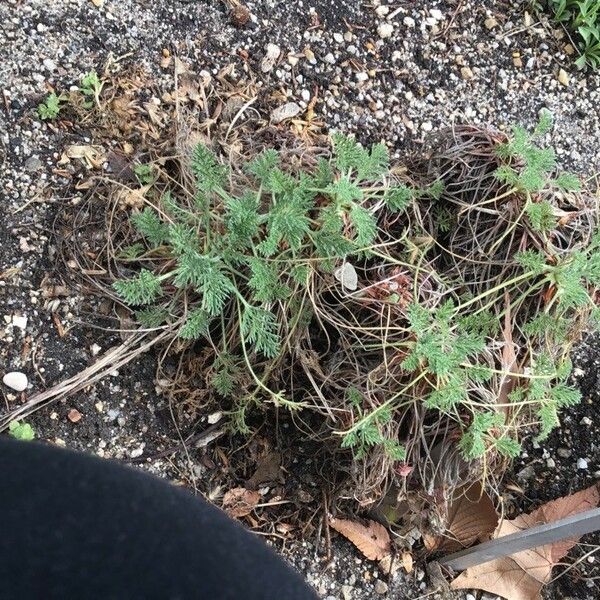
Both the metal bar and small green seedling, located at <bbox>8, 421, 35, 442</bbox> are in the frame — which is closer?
the metal bar

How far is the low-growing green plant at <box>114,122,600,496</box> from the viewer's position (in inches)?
54.9

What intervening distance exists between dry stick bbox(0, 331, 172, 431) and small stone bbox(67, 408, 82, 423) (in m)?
0.04

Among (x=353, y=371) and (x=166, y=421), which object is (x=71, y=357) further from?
(x=353, y=371)

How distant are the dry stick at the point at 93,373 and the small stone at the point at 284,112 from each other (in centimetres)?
62

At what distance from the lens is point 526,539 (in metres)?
1.42

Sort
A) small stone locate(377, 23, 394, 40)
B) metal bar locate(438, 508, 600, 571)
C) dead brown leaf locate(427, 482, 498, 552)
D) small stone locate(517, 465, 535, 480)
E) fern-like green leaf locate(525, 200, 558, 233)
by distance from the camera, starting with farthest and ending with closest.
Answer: small stone locate(377, 23, 394, 40), small stone locate(517, 465, 535, 480), dead brown leaf locate(427, 482, 498, 552), fern-like green leaf locate(525, 200, 558, 233), metal bar locate(438, 508, 600, 571)

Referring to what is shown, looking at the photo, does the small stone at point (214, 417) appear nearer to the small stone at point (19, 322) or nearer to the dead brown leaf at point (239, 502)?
the dead brown leaf at point (239, 502)

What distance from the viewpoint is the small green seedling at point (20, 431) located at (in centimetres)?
146

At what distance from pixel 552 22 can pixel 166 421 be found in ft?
5.04

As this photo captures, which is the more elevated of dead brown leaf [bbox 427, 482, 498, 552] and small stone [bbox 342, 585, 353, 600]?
dead brown leaf [bbox 427, 482, 498, 552]

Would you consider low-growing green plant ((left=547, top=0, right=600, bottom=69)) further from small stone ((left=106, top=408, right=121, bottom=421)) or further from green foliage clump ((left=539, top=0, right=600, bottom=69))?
small stone ((left=106, top=408, right=121, bottom=421))

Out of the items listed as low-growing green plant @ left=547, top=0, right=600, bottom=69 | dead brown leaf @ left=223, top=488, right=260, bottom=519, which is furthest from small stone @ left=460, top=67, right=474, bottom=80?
dead brown leaf @ left=223, top=488, right=260, bottom=519

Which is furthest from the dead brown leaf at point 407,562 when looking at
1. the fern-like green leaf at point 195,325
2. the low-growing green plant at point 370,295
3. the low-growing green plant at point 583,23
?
the low-growing green plant at point 583,23

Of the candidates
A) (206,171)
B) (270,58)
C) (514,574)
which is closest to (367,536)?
(514,574)
